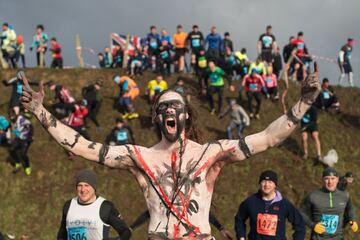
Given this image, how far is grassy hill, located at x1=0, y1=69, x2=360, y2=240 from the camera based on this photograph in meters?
13.8

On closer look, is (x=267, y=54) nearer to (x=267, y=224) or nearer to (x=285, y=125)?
(x=267, y=224)

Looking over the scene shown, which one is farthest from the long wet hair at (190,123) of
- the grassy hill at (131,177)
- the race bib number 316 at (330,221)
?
the grassy hill at (131,177)

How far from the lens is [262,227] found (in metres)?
6.37

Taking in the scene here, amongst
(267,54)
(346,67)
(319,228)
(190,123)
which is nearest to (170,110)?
(190,123)

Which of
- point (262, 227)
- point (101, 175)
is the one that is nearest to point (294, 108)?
point (262, 227)

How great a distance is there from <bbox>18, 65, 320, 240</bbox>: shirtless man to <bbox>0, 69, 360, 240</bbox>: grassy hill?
845cm

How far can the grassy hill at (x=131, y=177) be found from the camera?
1380cm

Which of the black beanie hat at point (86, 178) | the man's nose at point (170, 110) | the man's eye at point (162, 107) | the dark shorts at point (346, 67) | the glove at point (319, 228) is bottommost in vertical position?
the glove at point (319, 228)

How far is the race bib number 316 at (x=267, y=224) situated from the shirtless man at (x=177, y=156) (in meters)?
2.90

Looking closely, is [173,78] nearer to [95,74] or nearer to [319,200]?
[95,74]

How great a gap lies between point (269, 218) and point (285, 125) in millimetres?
3106

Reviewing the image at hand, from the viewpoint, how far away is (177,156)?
3686 millimetres

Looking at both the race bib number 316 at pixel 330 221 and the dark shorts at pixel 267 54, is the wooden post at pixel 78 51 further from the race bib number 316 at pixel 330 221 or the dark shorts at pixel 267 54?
the race bib number 316 at pixel 330 221

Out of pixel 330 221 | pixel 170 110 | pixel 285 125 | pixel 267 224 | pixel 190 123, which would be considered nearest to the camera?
pixel 285 125
